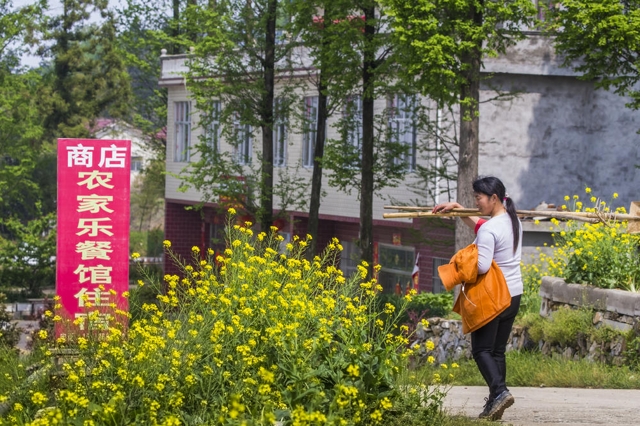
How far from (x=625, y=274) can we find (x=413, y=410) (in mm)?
6324

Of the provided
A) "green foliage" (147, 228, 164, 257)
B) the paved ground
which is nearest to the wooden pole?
the paved ground

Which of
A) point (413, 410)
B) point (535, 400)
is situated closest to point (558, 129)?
point (535, 400)

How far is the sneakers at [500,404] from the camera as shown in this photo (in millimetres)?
8758

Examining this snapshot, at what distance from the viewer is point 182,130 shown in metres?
41.7

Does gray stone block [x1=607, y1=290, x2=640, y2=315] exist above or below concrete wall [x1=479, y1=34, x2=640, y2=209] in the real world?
below

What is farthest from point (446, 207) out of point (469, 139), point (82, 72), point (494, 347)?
point (82, 72)

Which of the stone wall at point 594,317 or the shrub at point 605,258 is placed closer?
the stone wall at point 594,317

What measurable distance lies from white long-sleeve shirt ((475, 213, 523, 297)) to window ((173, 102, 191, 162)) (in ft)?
107

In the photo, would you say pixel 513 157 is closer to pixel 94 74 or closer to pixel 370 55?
pixel 370 55

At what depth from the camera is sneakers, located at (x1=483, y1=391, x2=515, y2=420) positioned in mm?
8758

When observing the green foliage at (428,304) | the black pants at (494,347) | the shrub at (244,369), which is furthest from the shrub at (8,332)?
the black pants at (494,347)

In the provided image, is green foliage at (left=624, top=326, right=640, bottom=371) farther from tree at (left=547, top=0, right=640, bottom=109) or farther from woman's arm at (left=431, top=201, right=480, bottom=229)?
tree at (left=547, top=0, right=640, bottom=109)

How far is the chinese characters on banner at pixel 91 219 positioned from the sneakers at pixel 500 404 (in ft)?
18.7

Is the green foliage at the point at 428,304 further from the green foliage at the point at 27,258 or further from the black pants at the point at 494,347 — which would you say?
the green foliage at the point at 27,258
